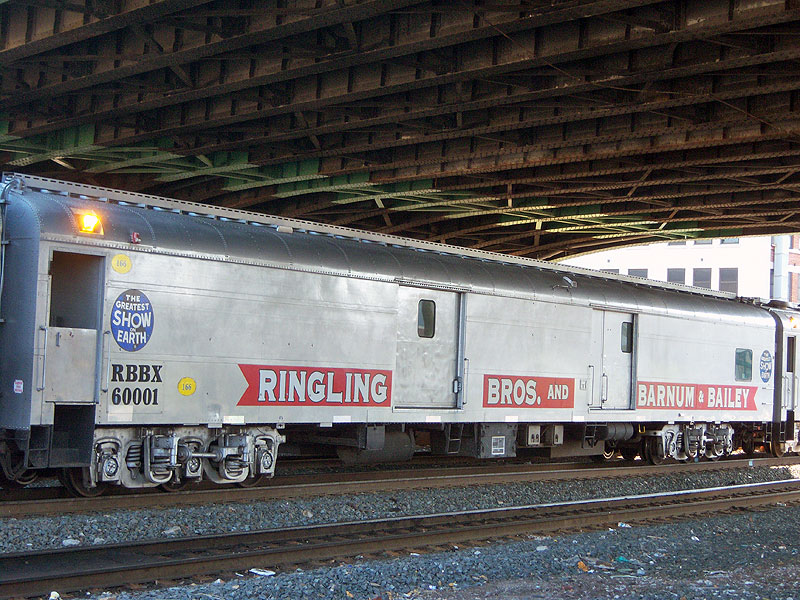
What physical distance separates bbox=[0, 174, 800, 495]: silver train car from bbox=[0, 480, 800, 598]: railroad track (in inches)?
68.1

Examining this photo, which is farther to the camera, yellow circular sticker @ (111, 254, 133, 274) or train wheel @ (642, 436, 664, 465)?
train wheel @ (642, 436, 664, 465)

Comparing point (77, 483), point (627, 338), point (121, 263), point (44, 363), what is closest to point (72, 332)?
point (44, 363)

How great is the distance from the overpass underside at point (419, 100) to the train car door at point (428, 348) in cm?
436

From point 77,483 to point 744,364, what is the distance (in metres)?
14.4

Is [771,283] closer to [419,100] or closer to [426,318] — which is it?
[419,100]

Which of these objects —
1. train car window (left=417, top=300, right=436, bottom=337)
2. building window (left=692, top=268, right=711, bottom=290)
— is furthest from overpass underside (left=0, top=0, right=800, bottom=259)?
building window (left=692, top=268, right=711, bottom=290)

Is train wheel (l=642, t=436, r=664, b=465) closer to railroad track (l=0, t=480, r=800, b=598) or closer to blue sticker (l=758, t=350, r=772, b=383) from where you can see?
blue sticker (l=758, t=350, r=772, b=383)

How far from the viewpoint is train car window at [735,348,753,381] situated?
19359 mm

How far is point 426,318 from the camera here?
13383 millimetres

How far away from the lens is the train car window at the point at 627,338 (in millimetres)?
16688

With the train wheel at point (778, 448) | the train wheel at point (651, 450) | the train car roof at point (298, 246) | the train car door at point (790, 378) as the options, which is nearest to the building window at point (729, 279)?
the train wheel at point (778, 448)

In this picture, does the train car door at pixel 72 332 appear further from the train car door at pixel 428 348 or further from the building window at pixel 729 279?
the building window at pixel 729 279

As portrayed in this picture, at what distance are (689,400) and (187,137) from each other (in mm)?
14030

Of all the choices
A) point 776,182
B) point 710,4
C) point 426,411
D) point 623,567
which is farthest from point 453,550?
point 776,182
